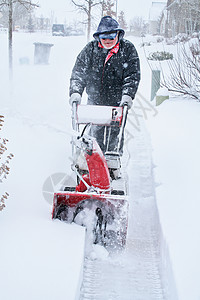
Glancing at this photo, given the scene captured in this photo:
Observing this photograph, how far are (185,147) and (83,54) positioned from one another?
200 cm

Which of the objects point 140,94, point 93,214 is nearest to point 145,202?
point 93,214

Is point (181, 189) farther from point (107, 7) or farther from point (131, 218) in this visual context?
point (107, 7)

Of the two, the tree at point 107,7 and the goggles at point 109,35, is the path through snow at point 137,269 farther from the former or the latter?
the tree at point 107,7

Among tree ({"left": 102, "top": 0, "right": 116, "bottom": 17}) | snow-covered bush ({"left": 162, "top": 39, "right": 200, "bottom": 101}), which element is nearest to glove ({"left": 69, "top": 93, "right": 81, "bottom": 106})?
snow-covered bush ({"left": 162, "top": 39, "right": 200, "bottom": 101})

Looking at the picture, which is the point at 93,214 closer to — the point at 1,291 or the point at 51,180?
the point at 1,291

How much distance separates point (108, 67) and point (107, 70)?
0.04 m

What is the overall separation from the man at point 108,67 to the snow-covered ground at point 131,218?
1195mm

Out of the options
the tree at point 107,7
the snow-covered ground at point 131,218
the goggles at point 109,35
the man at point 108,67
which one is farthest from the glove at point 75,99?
the tree at point 107,7

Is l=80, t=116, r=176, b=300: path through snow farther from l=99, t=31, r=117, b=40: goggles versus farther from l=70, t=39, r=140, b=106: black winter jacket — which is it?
l=99, t=31, r=117, b=40: goggles

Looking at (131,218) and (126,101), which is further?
(131,218)

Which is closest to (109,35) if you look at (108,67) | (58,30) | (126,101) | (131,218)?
(108,67)

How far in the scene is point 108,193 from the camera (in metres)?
2.92

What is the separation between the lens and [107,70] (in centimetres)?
379

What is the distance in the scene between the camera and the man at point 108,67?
3.62 metres
